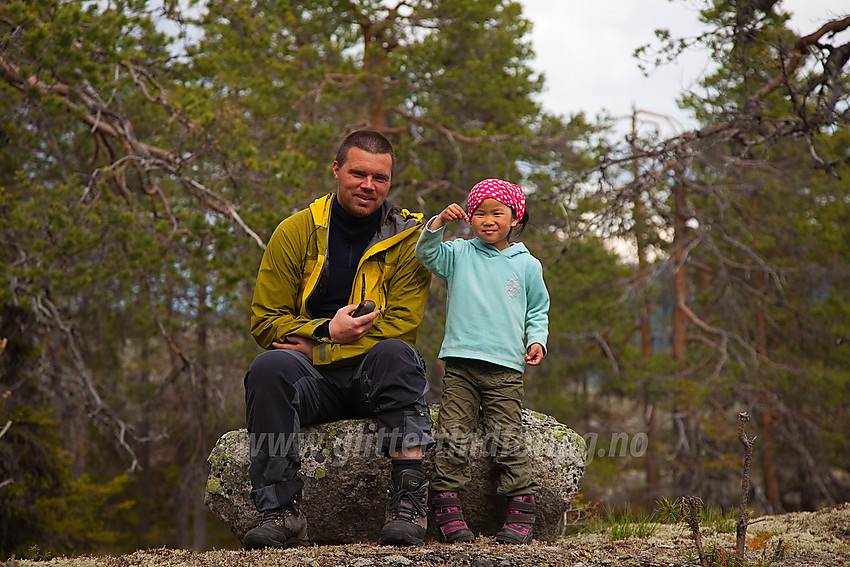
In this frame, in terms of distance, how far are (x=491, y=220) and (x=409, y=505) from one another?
1.53 meters

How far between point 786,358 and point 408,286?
12720mm

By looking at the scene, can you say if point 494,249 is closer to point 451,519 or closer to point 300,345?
point 300,345

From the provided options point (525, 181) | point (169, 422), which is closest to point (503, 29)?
point (525, 181)

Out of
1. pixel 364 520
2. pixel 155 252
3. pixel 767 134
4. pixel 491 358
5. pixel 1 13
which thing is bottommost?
pixel 364 520

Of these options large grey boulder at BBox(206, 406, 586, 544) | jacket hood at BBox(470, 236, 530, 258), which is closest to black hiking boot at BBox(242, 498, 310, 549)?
large grey boulder at BBox(206, 406, 586, 544)

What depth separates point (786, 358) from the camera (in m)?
14.2

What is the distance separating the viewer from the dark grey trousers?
10.9ft

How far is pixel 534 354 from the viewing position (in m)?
3.67

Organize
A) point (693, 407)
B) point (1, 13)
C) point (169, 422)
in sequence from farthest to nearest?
point (169, 422), point (693, 407), point (1, 13)

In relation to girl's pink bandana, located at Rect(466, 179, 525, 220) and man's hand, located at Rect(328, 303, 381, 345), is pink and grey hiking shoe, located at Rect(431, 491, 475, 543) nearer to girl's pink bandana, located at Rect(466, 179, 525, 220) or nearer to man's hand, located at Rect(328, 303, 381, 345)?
man's hand, located at Rect(328, 303, 381, 345)

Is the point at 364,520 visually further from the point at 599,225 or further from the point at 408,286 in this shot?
the point at 599,225

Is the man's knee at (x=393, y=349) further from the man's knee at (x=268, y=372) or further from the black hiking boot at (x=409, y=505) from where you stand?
the black hiking boot at (x=409, y=505)

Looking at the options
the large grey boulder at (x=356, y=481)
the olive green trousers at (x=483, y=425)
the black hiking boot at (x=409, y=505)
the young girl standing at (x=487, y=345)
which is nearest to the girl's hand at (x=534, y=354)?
the young girl standing at (x=487, y=345)

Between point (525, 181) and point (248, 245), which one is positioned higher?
point (525, 181)
